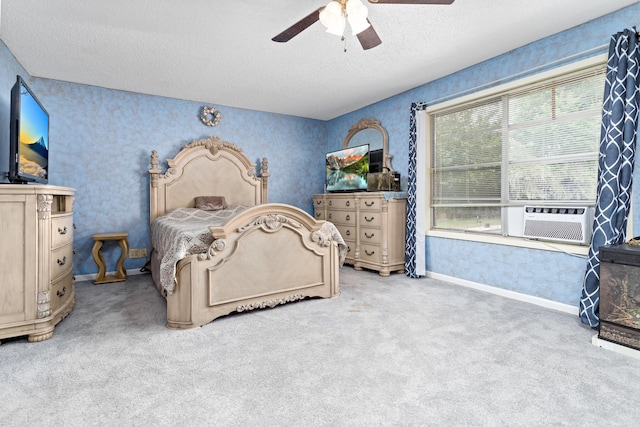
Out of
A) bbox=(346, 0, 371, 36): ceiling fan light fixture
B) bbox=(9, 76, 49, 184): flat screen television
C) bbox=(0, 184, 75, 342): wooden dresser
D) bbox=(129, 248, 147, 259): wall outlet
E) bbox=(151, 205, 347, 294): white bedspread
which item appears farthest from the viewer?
bbox=(129, 248, 147, 259): wall outlet

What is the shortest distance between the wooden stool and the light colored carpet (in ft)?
3.81

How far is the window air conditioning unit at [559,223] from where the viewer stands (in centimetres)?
272

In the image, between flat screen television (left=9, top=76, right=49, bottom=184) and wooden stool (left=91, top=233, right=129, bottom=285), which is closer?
flat screen television (left=9, top=76, right=49, bottom=184)

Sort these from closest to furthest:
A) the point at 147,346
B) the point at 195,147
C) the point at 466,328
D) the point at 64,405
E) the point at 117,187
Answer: the point at 64,405, the point at 147,346, the point at 466,328, the point at 117,187, the point at 195,147

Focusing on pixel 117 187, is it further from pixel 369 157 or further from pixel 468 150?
pixel 468 150

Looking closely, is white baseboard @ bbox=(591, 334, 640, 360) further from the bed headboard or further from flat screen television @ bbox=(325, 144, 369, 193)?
the bed headboard

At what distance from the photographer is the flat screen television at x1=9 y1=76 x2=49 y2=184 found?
2244 mm

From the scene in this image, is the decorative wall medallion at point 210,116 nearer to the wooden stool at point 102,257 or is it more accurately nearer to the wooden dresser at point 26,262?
the wooden stool at point 102,257

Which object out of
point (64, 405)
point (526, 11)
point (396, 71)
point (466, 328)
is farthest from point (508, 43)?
point (64, 405)

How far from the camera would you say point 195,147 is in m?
4.68

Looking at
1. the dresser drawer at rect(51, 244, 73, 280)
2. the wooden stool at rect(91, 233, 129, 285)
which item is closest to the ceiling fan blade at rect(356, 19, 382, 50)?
the dresser drawer at rect(51, 244, 73, 280)

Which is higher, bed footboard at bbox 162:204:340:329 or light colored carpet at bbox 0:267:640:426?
bed footboard at bbox 162:204:340:329

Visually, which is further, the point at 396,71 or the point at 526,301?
the point at 396,71

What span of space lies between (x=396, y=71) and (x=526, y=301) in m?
2.71
